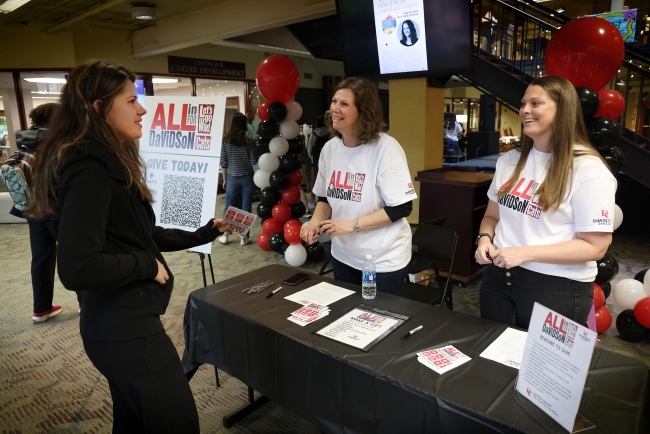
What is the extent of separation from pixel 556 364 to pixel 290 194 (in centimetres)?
360

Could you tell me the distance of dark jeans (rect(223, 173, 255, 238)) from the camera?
509cm

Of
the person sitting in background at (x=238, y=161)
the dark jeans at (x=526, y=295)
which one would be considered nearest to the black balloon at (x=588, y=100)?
the dark jeans at (x=526, y=295)

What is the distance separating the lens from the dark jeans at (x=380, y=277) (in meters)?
1.93

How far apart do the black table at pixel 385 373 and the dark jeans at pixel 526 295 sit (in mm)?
127

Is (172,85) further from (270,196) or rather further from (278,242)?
→ (278,242)

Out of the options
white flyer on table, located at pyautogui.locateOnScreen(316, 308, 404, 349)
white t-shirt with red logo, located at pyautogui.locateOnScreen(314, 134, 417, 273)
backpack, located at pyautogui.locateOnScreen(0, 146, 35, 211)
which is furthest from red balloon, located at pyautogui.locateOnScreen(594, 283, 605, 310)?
backpack, located at pyautogui.locateOnScreen(0, 146, 35, 211)

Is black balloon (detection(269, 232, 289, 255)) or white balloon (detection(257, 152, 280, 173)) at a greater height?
white balloon (detection(257, 152, 280, 173))

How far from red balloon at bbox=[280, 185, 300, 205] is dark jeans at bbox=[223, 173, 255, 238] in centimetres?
82

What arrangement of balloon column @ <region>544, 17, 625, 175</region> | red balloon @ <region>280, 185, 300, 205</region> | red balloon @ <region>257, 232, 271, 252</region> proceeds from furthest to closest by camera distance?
1. red balloon @ <region>257, 232, 271, 252</region>
2. red balloon @ <region>280, 185, 300, 205</region>
3. balloon column @ <region>544, 17, 625, 175</region>

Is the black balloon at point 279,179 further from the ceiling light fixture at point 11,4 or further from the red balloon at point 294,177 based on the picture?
the ceiling light fixture at point 11,4

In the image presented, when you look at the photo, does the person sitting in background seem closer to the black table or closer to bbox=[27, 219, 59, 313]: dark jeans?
bbox=[27, 219, 59, 313]: dark jeans

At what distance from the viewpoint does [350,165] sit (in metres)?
1.92

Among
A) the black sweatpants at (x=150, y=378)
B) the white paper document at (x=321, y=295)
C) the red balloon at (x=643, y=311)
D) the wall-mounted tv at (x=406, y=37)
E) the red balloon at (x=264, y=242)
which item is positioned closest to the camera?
the black sweatpants at (x=150, y=378)

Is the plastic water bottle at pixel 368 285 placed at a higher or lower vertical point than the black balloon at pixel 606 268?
higher
